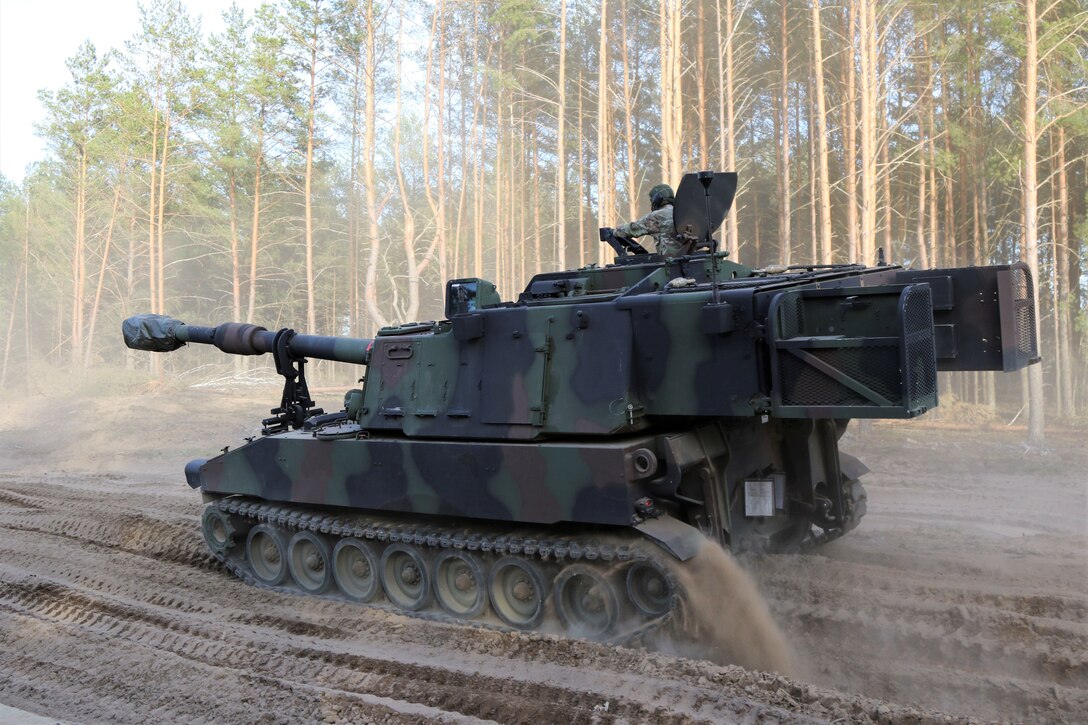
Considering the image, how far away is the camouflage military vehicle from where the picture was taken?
16.6 feet

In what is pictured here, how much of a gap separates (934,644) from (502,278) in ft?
85.5

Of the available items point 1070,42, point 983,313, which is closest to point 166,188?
point 1070,42

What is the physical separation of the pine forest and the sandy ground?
896cm

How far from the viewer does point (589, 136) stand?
29.0 m

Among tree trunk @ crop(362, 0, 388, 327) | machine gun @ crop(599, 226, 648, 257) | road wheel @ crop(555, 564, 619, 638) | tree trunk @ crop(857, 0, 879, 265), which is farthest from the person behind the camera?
tree trunk @ crop(362, 0, 388, 327)

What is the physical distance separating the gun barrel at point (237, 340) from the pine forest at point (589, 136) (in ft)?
32.3

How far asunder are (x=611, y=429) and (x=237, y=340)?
4.55 metres

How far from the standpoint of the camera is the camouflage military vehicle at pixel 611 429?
505 cm

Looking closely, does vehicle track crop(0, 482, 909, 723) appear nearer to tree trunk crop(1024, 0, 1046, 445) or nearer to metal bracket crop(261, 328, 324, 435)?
metal bracket crop(261, 328, 324, 435)

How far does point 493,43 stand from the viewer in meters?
26.0

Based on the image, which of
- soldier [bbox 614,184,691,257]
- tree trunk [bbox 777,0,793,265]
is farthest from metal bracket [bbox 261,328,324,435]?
tree trunk [bbox 777,0,793,265]

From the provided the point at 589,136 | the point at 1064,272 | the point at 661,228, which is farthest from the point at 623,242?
the point at 589,136

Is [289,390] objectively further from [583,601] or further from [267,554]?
[583,601]

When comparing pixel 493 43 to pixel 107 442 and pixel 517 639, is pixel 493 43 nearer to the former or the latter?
pixel 107 442
